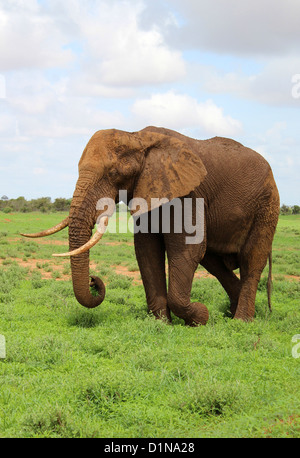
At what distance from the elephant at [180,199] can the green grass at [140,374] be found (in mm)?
541

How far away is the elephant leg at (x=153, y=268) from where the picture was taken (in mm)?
8586

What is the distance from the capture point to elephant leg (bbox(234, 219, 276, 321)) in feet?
30.4

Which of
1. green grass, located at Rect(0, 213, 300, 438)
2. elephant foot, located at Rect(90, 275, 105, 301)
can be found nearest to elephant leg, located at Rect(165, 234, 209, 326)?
green grass, located at Rect(0, 213, 300, 438)

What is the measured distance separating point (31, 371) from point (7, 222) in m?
31.5

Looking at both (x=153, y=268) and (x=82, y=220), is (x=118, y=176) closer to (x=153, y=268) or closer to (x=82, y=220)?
(x=82, y=220)

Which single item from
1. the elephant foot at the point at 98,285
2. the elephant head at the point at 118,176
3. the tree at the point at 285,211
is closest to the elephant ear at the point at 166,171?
the elephant head at the point at 118,176

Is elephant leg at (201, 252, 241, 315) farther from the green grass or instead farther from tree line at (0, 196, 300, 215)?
tree line at (0, 196, 300, 215)

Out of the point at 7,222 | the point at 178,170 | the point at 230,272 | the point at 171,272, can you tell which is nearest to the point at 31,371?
the point at 171,272

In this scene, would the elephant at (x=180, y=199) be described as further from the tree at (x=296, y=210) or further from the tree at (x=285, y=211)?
the tree at (x=296, y=210)

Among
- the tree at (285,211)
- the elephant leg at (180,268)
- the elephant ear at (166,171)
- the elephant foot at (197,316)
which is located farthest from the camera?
the tree at (285,211)

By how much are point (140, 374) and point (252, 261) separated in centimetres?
423

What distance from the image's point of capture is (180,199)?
8234 millimetres

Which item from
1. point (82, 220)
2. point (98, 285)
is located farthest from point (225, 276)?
point (82, 220)
